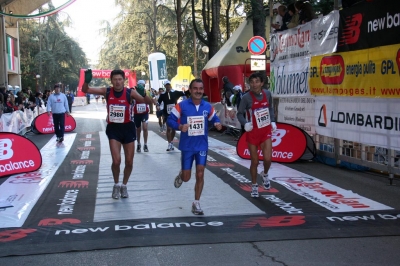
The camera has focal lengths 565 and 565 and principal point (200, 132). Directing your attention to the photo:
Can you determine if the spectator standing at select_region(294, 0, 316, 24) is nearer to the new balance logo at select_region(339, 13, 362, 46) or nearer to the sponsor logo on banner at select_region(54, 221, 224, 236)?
the new balance logo at select_region(339, 13, 362, 46)

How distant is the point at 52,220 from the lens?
24.1 ft

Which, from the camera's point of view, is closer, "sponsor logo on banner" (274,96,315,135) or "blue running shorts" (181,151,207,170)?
"blue running shorts" (181,151,207,170)

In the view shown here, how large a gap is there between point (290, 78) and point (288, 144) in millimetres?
2176

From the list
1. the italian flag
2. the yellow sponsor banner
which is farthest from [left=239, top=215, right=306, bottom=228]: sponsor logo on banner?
the italian flag

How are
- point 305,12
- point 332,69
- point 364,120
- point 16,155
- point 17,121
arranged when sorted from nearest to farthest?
point 364,120
point 16,155
point 332,69
point 305,12
point 17,121

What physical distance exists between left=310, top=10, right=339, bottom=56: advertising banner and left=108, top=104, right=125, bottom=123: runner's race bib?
5.49 metres

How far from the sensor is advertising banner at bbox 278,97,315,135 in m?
13.3

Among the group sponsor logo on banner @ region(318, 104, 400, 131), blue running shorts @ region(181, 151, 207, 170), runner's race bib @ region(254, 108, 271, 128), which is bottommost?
blue running shorts @ region(181, 151, 207, 170)

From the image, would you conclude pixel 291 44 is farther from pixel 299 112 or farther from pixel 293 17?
pixel 299 112

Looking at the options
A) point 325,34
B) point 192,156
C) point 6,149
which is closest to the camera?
point 192,156

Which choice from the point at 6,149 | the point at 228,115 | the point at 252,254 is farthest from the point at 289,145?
the point at 228,115

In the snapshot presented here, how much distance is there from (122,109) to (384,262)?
4.50 meters

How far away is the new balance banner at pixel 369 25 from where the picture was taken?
964 cm

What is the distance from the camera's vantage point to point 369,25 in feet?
34.2
